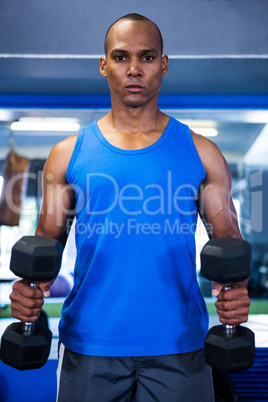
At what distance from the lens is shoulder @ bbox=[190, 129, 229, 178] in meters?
1.32

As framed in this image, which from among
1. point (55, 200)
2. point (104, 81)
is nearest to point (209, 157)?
point (55, 200)

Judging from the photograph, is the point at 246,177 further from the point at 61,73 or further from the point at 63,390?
the point at 63,390

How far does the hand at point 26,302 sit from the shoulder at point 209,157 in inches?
24.1

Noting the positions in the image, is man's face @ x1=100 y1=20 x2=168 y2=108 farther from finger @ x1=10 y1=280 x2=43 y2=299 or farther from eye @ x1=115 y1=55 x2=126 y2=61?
finger @ x1=10 y1=280 x2=43 y2=299

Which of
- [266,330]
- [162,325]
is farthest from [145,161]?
[266,330]

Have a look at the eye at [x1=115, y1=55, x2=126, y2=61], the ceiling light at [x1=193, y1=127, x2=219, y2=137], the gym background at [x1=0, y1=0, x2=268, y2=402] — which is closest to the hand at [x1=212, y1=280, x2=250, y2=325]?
the eye at [x1=115, y1=55, x2=126, y2=61]

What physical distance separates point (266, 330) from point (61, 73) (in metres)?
1.86

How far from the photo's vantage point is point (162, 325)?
47.3 inches

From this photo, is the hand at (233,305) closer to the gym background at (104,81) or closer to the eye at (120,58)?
the eye at (120,58)

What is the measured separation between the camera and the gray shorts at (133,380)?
1.17 m

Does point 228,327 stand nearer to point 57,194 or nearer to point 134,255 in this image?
point 134,255

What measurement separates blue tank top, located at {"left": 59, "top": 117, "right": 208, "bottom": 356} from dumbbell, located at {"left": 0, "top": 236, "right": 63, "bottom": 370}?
9cm

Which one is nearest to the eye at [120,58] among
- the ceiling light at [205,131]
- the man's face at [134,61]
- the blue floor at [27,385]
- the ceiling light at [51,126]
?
the man's face at [134,61]

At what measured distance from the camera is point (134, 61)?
127 centimetres
